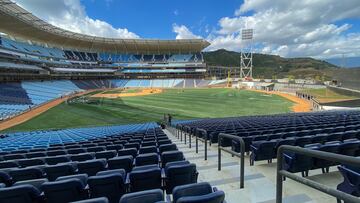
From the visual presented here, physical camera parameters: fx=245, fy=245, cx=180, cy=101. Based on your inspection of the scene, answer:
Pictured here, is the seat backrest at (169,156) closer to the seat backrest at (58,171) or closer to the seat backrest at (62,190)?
the seat backrest at (58,171)

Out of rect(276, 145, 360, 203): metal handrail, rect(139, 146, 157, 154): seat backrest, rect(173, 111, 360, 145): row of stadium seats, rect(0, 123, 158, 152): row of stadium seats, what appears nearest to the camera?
rect(276, 145, 360, 203): metal handrail

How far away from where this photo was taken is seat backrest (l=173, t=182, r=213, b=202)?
309cm

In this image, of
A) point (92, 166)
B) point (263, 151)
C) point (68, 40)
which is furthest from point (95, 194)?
point (68, 40)

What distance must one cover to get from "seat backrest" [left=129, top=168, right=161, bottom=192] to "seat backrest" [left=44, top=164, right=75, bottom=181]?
1.66 m

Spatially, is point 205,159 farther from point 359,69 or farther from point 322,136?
point 359,69

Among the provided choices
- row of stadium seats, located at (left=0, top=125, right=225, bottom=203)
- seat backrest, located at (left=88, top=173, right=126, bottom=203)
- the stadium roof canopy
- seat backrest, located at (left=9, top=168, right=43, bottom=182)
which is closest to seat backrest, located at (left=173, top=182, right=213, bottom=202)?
row of stadium seats, located at (left=0, top=125, right=225, bottom=203)

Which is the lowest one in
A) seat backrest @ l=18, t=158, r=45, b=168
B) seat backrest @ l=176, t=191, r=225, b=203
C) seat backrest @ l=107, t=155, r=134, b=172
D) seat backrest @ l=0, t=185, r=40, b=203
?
seat backrest @ l=18, t=158, r=45, b=168

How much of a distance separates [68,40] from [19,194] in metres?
84.8

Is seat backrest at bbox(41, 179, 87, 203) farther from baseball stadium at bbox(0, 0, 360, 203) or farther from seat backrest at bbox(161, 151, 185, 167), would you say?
seat backrest at bbox(161, 151, 185, 167)

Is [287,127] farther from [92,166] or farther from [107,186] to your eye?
[107,186]

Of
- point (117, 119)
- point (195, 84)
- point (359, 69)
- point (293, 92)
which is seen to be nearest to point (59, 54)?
point (195, 84)

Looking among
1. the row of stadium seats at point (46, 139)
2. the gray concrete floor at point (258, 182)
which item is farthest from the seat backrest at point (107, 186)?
the row of stadium seats at point (46, 139)

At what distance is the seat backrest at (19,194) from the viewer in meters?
3.32

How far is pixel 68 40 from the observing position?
78.4 m
